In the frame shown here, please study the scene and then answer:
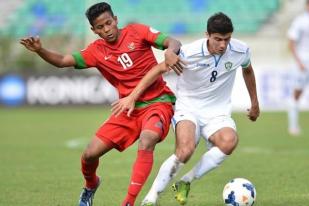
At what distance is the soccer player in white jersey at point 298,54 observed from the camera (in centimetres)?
1633

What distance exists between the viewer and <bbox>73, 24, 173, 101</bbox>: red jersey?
7922 millimetres

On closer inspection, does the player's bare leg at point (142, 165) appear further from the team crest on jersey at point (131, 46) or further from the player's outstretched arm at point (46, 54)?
the player's outstretched arm at point (46, 54)

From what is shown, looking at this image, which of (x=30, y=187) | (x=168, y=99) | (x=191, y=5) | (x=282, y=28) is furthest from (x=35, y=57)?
(x=168, y=99)

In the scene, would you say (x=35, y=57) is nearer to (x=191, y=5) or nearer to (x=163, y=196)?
(x=191, y=5)

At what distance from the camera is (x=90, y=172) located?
7.95 metres

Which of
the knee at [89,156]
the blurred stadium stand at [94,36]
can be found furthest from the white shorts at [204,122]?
the blurred stadium stand at [94,36]

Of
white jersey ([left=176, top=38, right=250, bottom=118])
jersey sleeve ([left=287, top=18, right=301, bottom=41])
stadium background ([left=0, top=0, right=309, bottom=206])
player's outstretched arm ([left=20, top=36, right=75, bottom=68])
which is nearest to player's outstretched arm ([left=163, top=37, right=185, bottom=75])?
white jersey ([left=176, top=38, right=250, bottom=118])

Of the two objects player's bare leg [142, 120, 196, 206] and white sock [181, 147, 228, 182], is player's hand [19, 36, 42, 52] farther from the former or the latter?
white sock [181, 147, 228, 182]

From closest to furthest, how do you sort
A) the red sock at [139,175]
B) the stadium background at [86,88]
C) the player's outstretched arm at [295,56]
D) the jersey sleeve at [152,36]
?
the red sock at [139,175] < the jersey sleeve at [152,36] < the stadium background at [86,88] < the player's outstretched arm at [295,56]

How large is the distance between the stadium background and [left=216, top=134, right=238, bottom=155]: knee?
3.94 feet

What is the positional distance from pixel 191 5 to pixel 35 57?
6088mm

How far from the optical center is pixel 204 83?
26.3ft

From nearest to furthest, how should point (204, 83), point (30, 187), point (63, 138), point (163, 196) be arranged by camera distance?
point (204, 83) < point (163, 196) < point (30, 187) < point (63, 138)

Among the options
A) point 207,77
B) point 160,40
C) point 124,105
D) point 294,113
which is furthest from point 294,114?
point 124,105
